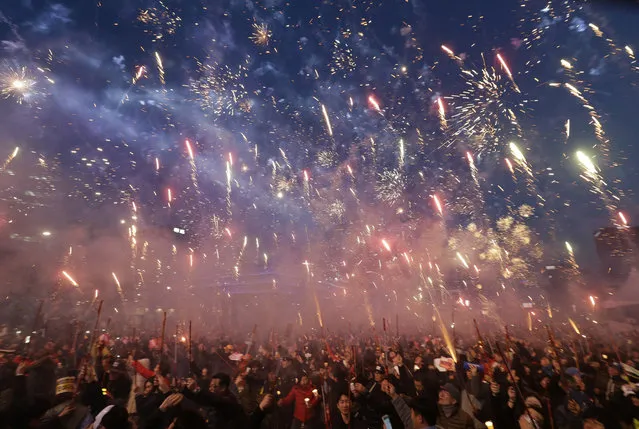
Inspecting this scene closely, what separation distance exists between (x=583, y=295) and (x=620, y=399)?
5304 centimetres

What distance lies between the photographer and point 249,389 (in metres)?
5.25

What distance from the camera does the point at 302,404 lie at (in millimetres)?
5316

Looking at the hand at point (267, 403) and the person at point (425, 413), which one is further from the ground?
the hand at point (267, 403)

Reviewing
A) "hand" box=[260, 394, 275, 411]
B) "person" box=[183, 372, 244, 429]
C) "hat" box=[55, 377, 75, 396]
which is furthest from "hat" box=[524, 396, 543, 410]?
"hat" box=[55, 377, 75, 396]

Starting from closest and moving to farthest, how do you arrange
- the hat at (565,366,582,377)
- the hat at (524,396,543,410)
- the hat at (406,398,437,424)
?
1. the hat at (406,398,437,424)
2. the hat at (524,396,543,410)
3. the hat at (565,366,582,377)

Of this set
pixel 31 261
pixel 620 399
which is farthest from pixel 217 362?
pixel 31 261

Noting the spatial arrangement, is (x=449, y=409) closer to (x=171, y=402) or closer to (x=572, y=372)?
(x=171, y=402)

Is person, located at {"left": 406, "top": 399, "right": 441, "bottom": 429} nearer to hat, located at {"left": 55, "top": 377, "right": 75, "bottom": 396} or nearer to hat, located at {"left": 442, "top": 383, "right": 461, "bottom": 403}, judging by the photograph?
hat, located at {"left": 442, "top": 383, "right": 461, "bottom": 403}

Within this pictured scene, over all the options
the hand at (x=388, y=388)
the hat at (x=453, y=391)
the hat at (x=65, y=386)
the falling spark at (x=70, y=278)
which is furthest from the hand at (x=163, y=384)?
the falling spark at (x=70, y=278)

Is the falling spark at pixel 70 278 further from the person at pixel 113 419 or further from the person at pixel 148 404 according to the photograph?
the person at pixel 113 419

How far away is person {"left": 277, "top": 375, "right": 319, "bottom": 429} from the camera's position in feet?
17.0

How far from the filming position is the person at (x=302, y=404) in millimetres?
5176

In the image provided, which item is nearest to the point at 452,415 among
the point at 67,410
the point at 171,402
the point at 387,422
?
the point at 387,422

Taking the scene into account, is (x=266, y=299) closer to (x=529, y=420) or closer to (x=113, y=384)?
(x=113, y=384)
